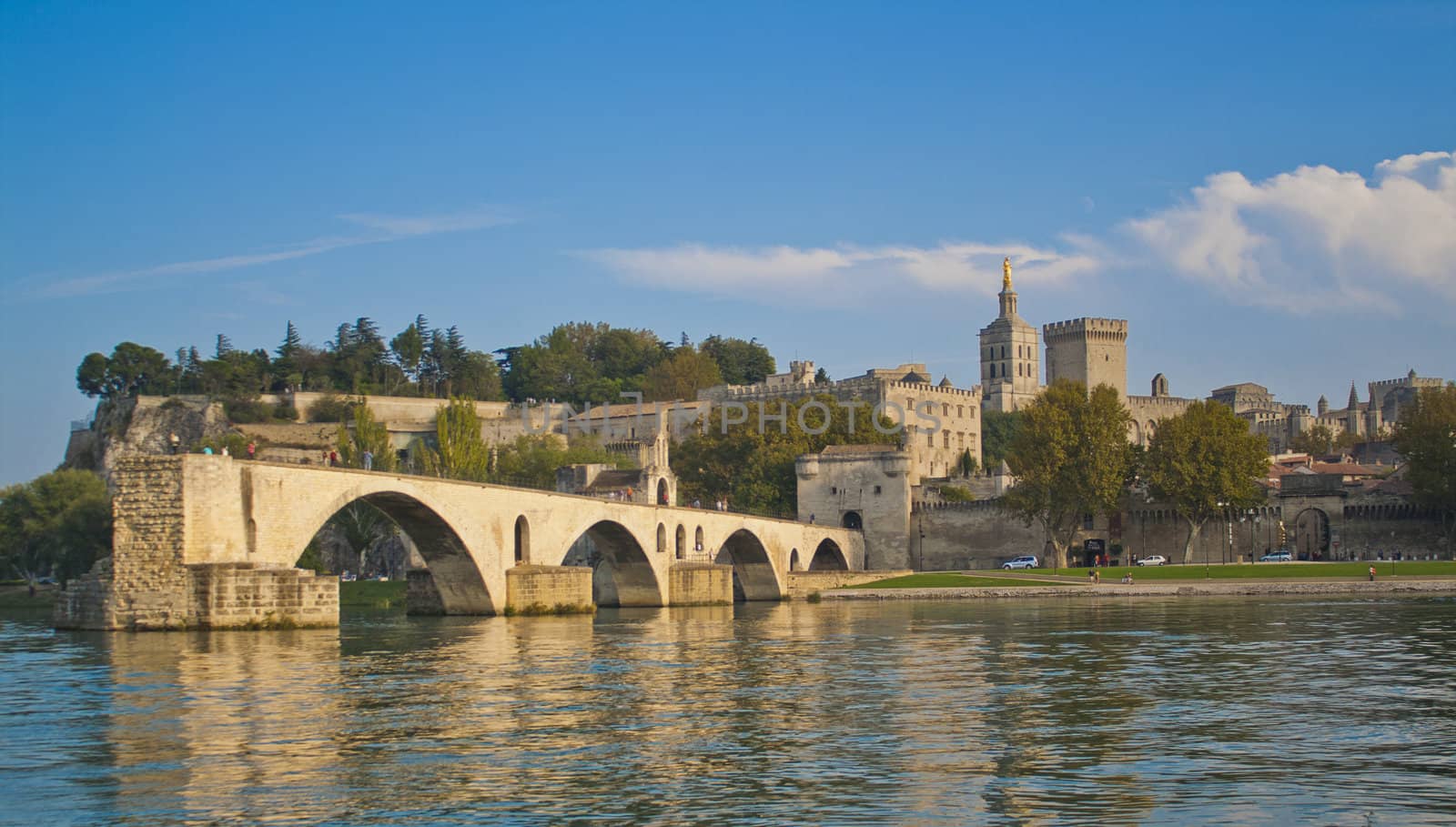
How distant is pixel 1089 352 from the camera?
449ft

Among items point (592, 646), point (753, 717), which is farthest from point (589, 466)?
point (753, 717)

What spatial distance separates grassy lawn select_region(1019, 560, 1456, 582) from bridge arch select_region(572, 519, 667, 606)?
66.2ft

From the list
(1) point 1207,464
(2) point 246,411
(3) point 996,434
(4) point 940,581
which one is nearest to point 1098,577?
(4) point 940,581

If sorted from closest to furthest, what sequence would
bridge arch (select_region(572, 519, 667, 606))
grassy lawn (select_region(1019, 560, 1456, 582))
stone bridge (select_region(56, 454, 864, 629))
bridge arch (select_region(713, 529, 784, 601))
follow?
stone bridge (select_region(56, 454, 864, 629)), bridge arch (select_region(572, 519, 667, 606)), grassy lawn (select_region(1019, 560, 1456, 582)), bridge arch (select_region(713, 529, 784, 601))

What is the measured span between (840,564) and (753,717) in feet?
209

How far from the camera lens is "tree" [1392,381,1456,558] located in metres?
72.6

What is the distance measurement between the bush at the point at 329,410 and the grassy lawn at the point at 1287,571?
56187 millimetres

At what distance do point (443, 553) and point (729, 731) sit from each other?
26186 millimetres

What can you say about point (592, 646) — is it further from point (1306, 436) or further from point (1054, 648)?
point (1306, 436)

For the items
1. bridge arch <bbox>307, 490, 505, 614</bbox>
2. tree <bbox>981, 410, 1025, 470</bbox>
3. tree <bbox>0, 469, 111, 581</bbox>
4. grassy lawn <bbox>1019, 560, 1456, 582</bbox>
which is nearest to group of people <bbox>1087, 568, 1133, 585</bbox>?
grassy lawn <bbox>1019, 560, 1456, 582</bbox>

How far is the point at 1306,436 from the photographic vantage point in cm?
13138

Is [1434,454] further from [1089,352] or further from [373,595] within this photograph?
[1089,352]

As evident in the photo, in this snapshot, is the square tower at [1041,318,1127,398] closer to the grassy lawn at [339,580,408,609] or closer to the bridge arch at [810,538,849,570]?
the bridge arch at [810,538,849,570]

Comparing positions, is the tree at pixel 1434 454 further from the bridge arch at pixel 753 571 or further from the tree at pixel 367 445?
the tree at pixel 367 445
